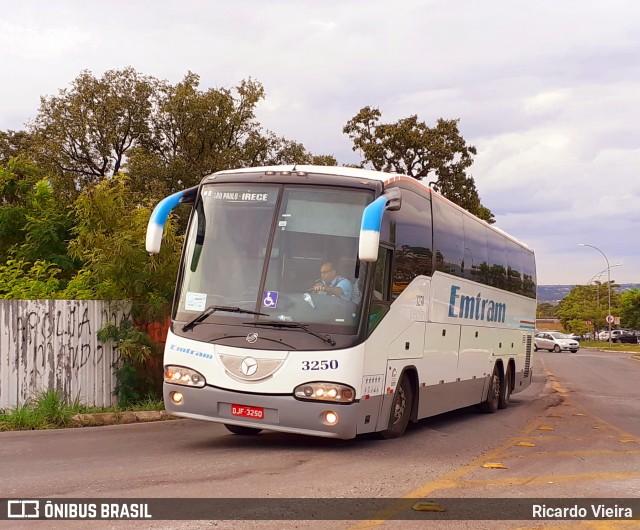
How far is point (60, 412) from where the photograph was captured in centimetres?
1201

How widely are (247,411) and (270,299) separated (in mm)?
1231

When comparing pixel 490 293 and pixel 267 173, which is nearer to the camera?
pixel 267 173

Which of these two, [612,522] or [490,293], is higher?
[490,293]

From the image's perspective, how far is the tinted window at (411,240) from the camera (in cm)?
1044

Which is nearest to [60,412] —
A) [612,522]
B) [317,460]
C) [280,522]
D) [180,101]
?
[317,460]

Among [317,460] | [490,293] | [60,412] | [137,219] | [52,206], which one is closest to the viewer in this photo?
[317,460]

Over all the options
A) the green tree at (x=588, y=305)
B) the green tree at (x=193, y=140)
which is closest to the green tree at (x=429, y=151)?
the green tree at (x=193, y=140)

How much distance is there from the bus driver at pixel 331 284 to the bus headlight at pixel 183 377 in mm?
1617

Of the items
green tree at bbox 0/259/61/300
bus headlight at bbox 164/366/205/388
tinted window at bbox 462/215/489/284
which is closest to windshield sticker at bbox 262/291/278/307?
bus headlight at bbox 164/366/205/388

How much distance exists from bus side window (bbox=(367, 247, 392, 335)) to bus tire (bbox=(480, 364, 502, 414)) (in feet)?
24.1

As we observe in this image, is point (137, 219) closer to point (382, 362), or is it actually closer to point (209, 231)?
point (209, 231)

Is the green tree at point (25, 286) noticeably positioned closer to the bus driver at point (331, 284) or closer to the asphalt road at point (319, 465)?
the asphalt road at point (319, 465)

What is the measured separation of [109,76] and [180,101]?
3.70m

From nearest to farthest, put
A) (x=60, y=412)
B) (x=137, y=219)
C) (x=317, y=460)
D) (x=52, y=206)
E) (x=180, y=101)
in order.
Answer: (x=317, y=460) → (x=60, y=412) → (x=137, y=219) → (x=52, y=206) → (x=180, y=101)
